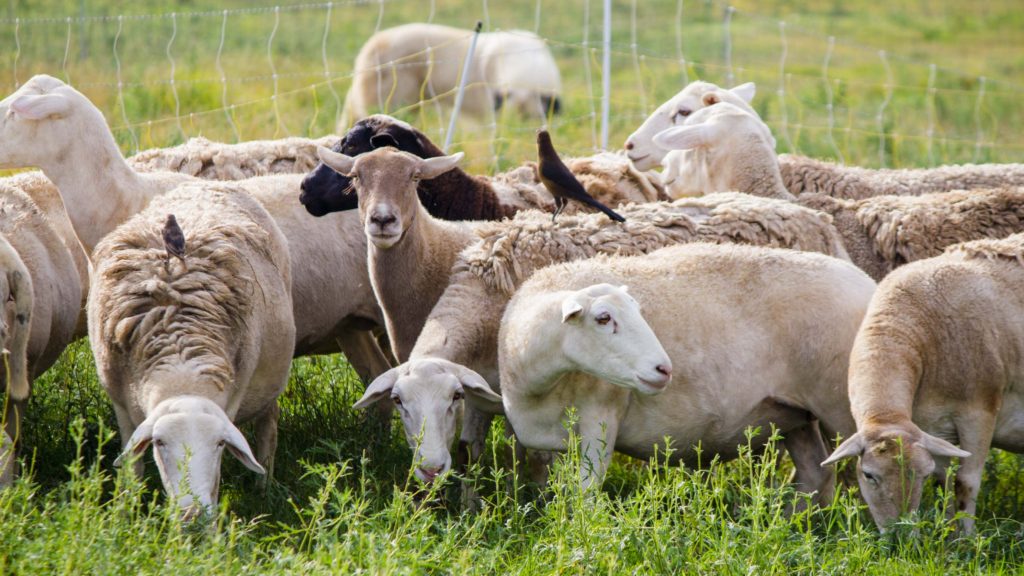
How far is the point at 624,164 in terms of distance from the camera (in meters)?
7.62

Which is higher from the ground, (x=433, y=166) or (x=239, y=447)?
(x=433, y=166)

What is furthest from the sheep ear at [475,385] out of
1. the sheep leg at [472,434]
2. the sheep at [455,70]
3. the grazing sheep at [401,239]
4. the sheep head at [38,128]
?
the sheep at [455,70]

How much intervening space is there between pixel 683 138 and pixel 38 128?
10.9 ft

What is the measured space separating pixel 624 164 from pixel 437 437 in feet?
10.4

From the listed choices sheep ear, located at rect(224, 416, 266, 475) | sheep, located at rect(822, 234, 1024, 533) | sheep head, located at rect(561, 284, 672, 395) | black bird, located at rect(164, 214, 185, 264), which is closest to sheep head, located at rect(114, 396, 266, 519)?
sheep ear, located at rect(224, 416, 266, 475)

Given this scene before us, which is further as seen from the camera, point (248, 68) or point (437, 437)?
point (248, 68)

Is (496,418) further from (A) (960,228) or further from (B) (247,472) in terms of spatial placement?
(A) (960,228)

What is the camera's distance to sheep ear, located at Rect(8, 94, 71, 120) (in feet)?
19.4

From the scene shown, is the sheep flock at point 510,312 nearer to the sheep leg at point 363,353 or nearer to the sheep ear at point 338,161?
the sheep ear at point 338,161

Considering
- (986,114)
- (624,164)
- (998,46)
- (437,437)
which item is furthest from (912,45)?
(437,437)

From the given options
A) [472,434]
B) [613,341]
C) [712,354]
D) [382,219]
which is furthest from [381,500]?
[712,354]

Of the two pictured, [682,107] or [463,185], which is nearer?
[463,185]

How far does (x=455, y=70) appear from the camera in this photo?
50.4 ft

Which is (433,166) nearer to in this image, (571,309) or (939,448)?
(571,309)
